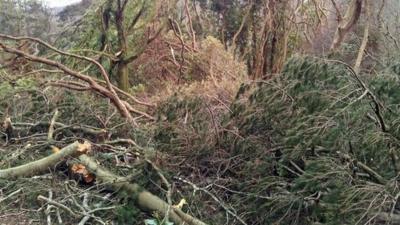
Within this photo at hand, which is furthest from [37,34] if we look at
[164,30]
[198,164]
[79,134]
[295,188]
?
[295,188]

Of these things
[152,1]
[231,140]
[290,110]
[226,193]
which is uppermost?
[152,1]

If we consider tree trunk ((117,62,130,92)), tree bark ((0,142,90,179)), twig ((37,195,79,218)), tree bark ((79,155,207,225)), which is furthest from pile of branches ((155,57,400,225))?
tree trunk ((117,62,130,92))

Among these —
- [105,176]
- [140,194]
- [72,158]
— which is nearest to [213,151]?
[140,194]

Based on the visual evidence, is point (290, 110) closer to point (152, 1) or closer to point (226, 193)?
point (226, 193)

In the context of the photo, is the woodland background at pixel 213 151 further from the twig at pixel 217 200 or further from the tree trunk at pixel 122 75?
the tree trunk at pixel 122 75

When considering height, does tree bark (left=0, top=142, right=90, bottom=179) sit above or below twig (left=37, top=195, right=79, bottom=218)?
above

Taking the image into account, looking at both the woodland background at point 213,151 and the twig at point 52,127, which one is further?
the twig at point 52,127

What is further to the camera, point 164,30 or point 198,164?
point 164,30

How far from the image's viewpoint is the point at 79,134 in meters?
5.52

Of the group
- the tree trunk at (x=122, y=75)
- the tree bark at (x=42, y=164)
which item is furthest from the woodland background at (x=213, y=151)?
the tree trunk at (x=122, y=75)

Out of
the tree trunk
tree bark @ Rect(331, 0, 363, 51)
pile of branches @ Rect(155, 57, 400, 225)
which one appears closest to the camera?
pile of branches @ Rect(155, 57, 400, 225)

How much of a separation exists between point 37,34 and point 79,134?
12.4m

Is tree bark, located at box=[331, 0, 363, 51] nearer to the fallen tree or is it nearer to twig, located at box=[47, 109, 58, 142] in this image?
twig, located at box=[47, 109, 58, 142]

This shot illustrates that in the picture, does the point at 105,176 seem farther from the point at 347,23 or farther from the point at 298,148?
the point at 347,23
